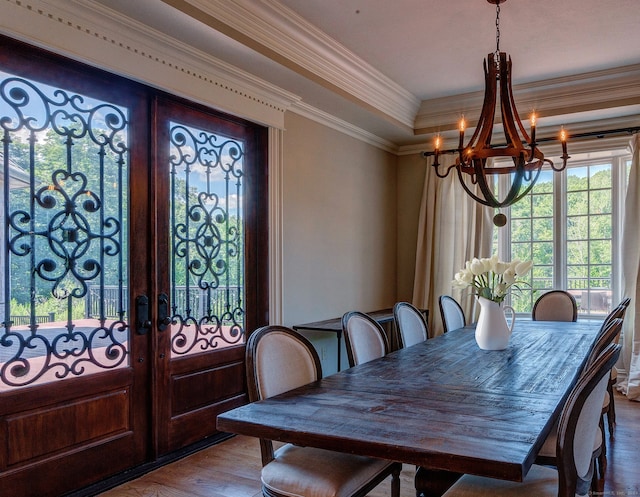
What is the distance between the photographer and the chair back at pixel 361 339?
2.80m

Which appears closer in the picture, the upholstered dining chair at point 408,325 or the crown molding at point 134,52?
the crown molding at point 134,52

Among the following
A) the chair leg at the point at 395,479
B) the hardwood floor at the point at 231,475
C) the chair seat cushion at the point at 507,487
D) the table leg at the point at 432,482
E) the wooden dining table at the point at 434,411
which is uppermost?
the wooden dining table at the point at 434,411

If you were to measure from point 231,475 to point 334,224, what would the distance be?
243 centimetres

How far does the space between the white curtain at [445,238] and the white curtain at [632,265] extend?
3.99 feet

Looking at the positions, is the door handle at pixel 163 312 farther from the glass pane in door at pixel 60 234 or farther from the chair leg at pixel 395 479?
the chair leg at pixel 395 479

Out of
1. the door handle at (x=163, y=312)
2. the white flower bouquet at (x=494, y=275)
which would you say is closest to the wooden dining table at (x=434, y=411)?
the white flower bouquet at (x=494, y=275)

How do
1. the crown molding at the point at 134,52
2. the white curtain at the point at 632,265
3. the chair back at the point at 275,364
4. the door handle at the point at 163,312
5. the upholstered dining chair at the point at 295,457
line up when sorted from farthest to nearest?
the white curtain at the point at 632,265
the door handle at the point at 163,312
the crown molding at the point at 134,52
the chair back at the point at 275,364
the upholstered dining chair at the point at 295,457

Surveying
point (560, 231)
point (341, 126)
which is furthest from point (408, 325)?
point (560, 231)

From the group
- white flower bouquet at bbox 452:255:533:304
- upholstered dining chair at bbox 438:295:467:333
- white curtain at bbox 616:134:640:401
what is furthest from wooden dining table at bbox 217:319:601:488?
white curtain at bbox 616:134:640:401

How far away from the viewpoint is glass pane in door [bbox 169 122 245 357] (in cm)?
325

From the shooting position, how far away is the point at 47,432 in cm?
249

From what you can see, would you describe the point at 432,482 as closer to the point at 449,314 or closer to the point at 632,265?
the point at 449,314

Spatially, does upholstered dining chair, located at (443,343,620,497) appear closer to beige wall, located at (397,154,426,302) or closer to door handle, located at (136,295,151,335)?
door handle, located at (136,295,151,335)

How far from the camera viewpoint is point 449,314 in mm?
4059
